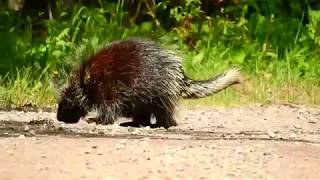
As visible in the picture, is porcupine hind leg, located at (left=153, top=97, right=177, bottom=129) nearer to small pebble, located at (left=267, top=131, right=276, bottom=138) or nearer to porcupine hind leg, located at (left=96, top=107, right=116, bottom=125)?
porcupine hind leg, located at (left=96, top=107, right=116, bottom=125)

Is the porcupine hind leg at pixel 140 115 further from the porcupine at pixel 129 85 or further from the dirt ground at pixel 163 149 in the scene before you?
the dirt ground at pixel 163 149

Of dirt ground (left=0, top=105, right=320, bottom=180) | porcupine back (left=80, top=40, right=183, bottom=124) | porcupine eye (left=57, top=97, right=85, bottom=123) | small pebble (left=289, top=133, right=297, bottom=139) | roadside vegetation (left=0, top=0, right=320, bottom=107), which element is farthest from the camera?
roadside vegetation (left=0, top=0, right=320, bottom=107)

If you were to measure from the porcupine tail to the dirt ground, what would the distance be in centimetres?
22

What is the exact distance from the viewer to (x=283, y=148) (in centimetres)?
614

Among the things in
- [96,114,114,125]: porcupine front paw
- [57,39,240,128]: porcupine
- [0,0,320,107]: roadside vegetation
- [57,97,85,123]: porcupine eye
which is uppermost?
[0,0,320,107]: roadside vegetation

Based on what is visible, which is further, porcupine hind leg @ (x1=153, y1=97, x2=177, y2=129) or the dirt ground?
porcupine hind leg @ (x1=153, y1=97, x2=177, y2=129)

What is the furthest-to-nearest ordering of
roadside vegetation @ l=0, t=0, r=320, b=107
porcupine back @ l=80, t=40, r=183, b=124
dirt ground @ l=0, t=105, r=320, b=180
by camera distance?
roadside vegetation @ l=0, t=0, r=320, b=107, porcupine back @ l=80, t=40, r=183, b=124, dirt ground @ l=0, t=105, r=320, b=180

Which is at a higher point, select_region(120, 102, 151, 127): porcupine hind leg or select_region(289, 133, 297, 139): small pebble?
select_region(120, 102, 151, 127): porcupine hind leg

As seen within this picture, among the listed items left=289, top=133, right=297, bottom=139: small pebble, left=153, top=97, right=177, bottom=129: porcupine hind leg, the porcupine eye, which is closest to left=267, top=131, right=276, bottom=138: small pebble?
left=289, top=133, right=297, bottom=139: small pebble

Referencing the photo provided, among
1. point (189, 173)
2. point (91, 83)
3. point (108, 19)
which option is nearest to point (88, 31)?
point (108, 19)

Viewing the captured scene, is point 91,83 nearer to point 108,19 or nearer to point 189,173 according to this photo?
point 189,173

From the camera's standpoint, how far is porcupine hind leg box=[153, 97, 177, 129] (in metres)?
7.82

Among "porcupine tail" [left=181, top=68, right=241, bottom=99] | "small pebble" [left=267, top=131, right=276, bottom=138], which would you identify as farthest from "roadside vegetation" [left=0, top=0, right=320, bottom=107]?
"small pebble" [left=267, top=131, right=276, bottom=138]

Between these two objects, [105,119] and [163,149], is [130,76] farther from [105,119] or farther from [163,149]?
[163,149]
